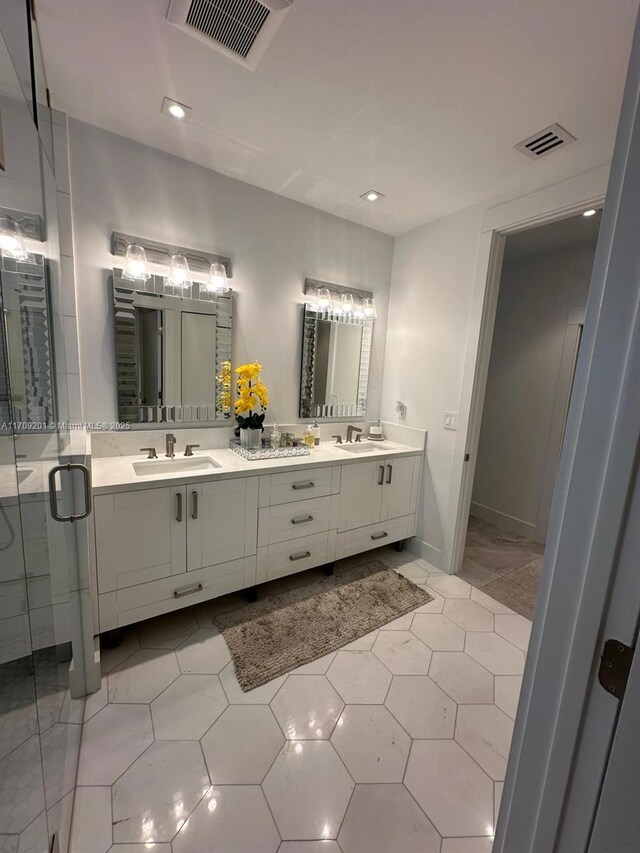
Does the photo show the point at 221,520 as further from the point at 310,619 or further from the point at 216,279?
the point at 216,279

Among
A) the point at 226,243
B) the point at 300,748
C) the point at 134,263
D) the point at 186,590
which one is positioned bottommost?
the point at 300,748

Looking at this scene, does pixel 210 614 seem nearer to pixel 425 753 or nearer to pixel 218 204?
pixel 425 753

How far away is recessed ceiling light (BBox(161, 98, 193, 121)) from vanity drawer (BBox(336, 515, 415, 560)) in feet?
8.16

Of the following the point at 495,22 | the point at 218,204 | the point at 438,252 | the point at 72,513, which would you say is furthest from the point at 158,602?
the point at 438,252

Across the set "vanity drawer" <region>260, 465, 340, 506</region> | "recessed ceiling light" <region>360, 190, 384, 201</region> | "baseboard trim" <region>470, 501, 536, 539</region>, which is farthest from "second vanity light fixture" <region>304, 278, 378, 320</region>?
"baseboard trim" <region>470, 501, 536, 539</region>

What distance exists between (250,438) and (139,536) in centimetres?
88

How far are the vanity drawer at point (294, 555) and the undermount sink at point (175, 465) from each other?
0.61m

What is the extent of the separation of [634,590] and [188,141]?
8.27ft

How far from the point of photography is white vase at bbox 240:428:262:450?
232 centimetres

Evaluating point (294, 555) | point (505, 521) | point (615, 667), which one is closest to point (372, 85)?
point (615, 667)

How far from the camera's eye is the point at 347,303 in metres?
2.79

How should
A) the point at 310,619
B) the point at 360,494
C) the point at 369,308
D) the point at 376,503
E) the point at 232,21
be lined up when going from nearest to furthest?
the point at 232,21, the point at 310,619, the point at 360,494, the point at 376,503, the point at 369,308

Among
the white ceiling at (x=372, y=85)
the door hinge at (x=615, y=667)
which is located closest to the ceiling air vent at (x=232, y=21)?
the white ceiling at (x=372, y=85)

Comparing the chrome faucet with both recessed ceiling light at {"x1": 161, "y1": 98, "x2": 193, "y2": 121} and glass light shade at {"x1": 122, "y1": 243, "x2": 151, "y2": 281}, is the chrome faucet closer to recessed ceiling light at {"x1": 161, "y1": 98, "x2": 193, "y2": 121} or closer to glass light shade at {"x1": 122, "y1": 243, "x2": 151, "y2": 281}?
glass light shade at {"x1": 122, "y1": 243, "x2": 151, "y2": 281}
